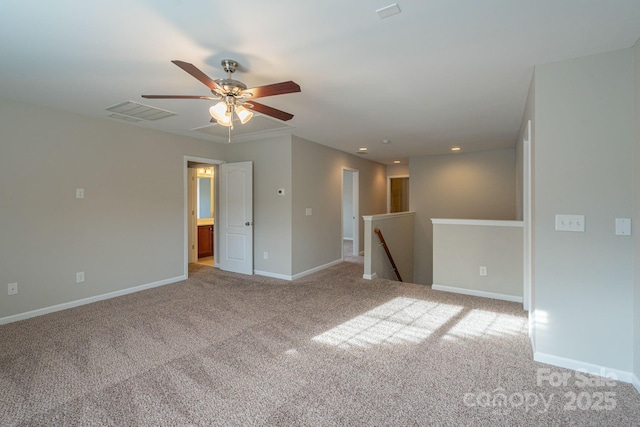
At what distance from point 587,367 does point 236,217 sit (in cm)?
480

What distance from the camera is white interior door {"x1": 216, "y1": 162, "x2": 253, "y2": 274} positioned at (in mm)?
5325

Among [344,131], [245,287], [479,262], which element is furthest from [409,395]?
[344,131]

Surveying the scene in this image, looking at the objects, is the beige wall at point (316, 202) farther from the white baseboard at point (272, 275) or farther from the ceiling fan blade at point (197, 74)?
the ceiling fan blade at point (197, 74)

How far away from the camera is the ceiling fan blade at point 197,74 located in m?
1.90

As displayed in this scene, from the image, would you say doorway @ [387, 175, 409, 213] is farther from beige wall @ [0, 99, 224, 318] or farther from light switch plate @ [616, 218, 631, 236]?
light switch plate @ [616, 218, 631, 236]

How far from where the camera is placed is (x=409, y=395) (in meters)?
2.03

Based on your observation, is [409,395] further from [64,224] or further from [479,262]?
[64,224]

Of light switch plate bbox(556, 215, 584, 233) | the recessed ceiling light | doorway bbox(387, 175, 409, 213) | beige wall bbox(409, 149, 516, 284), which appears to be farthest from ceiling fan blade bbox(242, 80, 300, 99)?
doorway bbox(387, 175, 409, 213)

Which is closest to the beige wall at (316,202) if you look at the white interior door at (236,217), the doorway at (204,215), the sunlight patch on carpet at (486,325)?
the white interior door at (236,217)

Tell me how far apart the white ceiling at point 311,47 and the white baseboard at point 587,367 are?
228 cm

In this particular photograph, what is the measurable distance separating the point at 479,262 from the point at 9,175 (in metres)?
5.57

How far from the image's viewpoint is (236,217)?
18.0 feet

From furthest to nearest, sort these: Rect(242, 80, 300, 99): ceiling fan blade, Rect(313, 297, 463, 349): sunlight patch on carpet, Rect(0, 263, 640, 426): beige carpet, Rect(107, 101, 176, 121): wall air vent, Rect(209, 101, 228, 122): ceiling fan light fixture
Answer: Rect(107, 101, 176, 121): wall air vent
Rect(313, 297, 463, 349): sunlight patch on carpet
Rect(209, 101, 228, 122): ceiling fan light fixture
Rect(242, 80, 300, 99): ceiling fan blade
Rect(0, 263, 640, 426): beige carpet

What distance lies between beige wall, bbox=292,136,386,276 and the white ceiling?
181 centimetres
